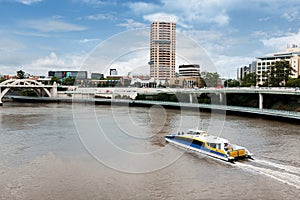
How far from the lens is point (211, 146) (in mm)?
12766

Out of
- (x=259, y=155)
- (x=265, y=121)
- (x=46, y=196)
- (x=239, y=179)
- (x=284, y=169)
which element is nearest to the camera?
(x=46, y=196)

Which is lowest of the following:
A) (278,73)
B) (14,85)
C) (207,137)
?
(207,137)

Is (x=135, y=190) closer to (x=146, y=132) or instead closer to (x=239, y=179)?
(x=239, y=179)

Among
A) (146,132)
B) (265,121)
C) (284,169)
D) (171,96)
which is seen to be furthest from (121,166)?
(171,96)

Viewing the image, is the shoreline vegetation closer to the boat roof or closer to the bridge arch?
A: the bridge arch

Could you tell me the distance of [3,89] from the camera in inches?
2133

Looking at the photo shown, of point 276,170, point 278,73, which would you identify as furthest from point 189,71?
point 276,170

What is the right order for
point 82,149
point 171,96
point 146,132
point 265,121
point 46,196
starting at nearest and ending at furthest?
point 46,196, point 82,149, point 146,132, point 265,121, point 171,96

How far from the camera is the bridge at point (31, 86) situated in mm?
51688

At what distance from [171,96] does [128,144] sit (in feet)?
92.1

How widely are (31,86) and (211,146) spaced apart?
4754cm

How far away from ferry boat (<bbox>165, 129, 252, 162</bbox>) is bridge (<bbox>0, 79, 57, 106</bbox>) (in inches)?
1725

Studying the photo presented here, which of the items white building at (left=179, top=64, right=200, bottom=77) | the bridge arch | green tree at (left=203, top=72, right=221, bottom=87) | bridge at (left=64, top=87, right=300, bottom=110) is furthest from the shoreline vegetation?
white building at (left=179, top=64, right=200, bottom=77)

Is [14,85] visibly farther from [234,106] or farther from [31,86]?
[234,106]
